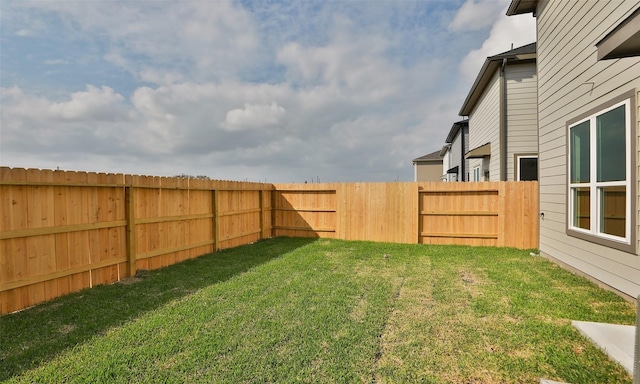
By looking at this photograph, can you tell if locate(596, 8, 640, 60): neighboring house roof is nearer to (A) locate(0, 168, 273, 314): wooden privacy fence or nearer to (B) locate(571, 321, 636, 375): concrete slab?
(B) locate(571, 321, 636, 375): concrete slab

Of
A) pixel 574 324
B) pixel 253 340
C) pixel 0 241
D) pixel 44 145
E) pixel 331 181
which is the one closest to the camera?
pixel 253 340

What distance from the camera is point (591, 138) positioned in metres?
4.57

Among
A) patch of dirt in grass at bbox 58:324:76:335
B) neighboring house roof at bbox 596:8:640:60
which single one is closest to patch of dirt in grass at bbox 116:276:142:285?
patch of dirt in grass at bbox 58:324:76:335

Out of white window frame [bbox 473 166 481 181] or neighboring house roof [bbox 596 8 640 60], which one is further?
white window frame [bbox 473 166 481 181]

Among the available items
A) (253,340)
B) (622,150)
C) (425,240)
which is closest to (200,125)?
(425,240)

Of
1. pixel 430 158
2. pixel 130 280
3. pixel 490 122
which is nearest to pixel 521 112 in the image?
pixel 490 122

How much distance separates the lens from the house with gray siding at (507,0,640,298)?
3717mm

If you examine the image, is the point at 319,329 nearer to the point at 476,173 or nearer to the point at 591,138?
the point at 591,138

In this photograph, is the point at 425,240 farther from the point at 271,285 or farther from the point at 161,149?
the point at 161,149

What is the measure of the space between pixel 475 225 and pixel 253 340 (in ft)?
23.5

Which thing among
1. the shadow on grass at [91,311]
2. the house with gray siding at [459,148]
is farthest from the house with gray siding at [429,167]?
the shadow on grass at [91,311]

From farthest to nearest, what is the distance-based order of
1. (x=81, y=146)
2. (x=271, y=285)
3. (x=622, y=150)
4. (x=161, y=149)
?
1. (x=161, y=149)
2. (x=81, y=146)
3. (x=271, y=285)
4. (x=622, y=150)

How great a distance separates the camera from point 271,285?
15.1ft

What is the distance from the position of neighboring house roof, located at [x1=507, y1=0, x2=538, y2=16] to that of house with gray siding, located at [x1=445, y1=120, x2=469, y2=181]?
9.05 meters
